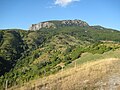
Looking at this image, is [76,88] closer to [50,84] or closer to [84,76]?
[50,84]

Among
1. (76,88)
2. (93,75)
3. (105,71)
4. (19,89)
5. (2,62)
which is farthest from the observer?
(2,62)

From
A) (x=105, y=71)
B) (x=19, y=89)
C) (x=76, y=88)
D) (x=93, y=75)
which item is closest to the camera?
(x=76, y=88)

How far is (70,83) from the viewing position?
74.2 feet

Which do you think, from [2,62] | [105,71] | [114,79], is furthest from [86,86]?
[2,62]

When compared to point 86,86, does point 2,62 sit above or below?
below

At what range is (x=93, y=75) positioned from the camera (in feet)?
83.4

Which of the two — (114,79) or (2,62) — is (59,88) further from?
(2,62)

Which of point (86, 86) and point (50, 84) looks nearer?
point (86, 86)

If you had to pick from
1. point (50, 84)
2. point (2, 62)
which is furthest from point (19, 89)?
point (2, 62)

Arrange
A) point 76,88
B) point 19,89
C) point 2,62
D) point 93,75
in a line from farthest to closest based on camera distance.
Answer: point 2,62, point 93,75, point 19,89, point 76,88

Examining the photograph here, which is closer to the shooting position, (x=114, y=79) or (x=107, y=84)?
(x=107, y=84)

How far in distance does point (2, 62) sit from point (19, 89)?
179891 mm

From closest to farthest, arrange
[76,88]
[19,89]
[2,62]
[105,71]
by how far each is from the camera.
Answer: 1. [76,88]
2. [19,89]
3. [105,71]
4. [2,62]

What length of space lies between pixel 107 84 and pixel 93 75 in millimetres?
4594
